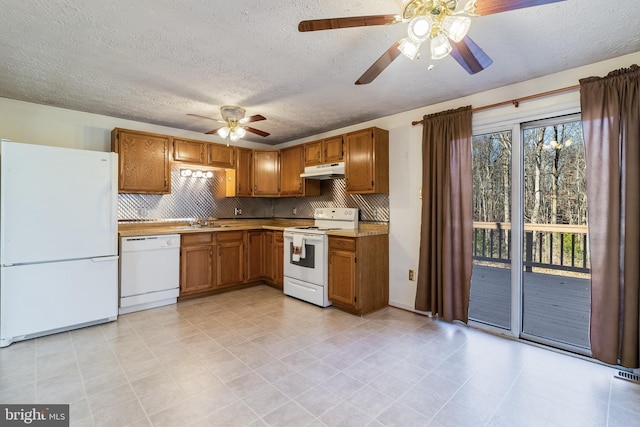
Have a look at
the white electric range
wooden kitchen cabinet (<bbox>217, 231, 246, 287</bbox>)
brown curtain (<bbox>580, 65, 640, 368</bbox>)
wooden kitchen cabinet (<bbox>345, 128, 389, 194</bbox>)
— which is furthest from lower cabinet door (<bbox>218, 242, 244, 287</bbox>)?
brown curtain (<bbox>580, 65, 640, 368</bbox>)

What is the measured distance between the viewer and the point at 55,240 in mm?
2809

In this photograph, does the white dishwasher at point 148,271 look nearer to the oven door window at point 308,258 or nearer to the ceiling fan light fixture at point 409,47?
the oven door window at point 308,258

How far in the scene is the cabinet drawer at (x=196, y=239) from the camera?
12.7 ft

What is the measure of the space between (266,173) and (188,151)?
4.08ft

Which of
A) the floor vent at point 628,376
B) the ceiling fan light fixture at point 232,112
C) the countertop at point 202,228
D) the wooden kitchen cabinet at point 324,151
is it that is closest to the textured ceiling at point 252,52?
the ceiling fan light fixture at point 232,112

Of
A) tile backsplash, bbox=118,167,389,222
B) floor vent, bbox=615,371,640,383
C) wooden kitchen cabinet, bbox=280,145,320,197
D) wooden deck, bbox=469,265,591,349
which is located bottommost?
floor vent, bbox=615,371,640,383

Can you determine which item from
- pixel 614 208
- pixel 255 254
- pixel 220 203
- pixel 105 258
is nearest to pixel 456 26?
pixel 614 208

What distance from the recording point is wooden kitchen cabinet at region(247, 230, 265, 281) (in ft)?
14.9

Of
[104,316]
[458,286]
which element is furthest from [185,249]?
[458,286]

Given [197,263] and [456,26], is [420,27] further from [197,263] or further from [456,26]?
[197,263]

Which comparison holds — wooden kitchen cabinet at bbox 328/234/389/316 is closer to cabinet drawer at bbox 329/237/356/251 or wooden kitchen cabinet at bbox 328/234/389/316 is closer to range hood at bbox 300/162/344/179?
cabinet drawer at bbox 329/237/356/251

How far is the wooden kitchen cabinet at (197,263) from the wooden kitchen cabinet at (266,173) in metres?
1.19

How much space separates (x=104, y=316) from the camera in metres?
3.09

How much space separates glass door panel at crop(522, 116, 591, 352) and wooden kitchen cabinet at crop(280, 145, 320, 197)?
8.97ft
